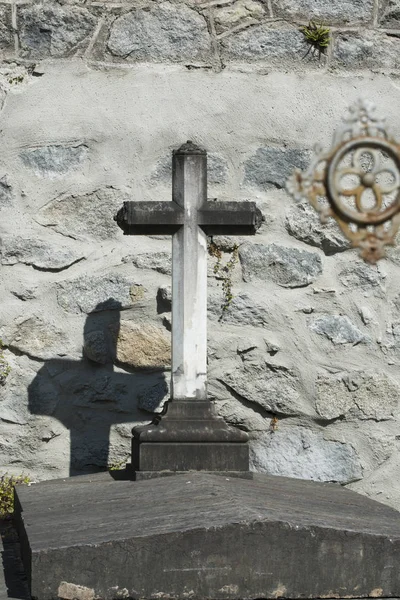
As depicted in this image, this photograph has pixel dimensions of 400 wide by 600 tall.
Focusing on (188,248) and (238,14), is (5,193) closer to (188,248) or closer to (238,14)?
(188,248)

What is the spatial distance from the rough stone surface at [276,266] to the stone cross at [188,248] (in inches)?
26.4

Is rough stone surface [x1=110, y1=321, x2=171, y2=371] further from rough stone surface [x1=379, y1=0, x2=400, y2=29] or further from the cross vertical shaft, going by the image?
rough stone surface [x1=379, y1=0, x2=400, y2=29]

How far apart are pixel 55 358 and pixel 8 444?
0.34 m

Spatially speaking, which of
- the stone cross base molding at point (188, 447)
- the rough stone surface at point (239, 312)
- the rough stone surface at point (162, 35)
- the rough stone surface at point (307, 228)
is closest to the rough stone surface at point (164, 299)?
the rough stone surface at point (239, 312)

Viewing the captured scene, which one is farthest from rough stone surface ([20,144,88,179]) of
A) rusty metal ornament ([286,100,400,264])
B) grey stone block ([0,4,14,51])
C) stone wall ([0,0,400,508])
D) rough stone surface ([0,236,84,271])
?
rusty metal ornament ([286,100,400,264])

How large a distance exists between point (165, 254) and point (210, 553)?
65.1 inches

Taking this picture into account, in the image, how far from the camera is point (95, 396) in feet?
12.7

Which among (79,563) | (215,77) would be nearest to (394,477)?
(215,77)

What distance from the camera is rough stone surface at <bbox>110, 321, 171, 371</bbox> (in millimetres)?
3863

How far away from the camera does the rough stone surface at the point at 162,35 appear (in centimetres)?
400

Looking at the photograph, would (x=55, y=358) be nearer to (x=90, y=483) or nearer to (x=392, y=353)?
(x=90, y=483)

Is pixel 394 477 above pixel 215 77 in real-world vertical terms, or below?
below

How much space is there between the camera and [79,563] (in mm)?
2363

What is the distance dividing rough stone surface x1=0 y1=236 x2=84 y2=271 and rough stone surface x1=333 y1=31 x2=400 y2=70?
1.24m
